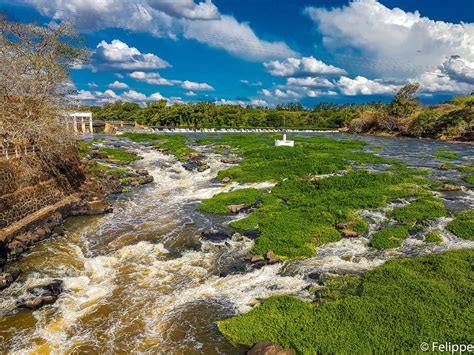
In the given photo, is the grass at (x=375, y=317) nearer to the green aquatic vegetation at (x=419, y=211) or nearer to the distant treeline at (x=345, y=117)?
the green aquatic vegetation at (x=419, y=211)

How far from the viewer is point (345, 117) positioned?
136125 mm

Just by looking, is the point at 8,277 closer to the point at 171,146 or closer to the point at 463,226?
the point at 463,226

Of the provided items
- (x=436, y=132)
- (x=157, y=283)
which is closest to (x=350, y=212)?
(x=157, y=283)

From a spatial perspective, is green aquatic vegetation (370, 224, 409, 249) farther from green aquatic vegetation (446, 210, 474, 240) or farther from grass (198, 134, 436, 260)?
green aquatic vegetation (446, 210, 474, 240)

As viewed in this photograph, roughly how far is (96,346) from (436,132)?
95716 mm

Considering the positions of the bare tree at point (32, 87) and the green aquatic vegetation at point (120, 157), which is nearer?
the bare tree at point (32, 87)

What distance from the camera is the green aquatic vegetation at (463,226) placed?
1978cm

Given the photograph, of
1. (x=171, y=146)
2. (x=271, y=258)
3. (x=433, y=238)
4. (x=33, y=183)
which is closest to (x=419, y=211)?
(x=433, y=238)

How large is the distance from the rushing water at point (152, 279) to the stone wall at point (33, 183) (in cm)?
293

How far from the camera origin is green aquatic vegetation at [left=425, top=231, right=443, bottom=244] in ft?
63.7

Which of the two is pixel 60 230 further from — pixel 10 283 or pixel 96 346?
pixel 96 346

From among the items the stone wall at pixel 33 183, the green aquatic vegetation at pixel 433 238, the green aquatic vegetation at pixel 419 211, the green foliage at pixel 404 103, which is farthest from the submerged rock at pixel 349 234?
the green foliage at pixel 404 103

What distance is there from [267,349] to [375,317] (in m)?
3.97

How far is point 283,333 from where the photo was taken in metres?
12.1
